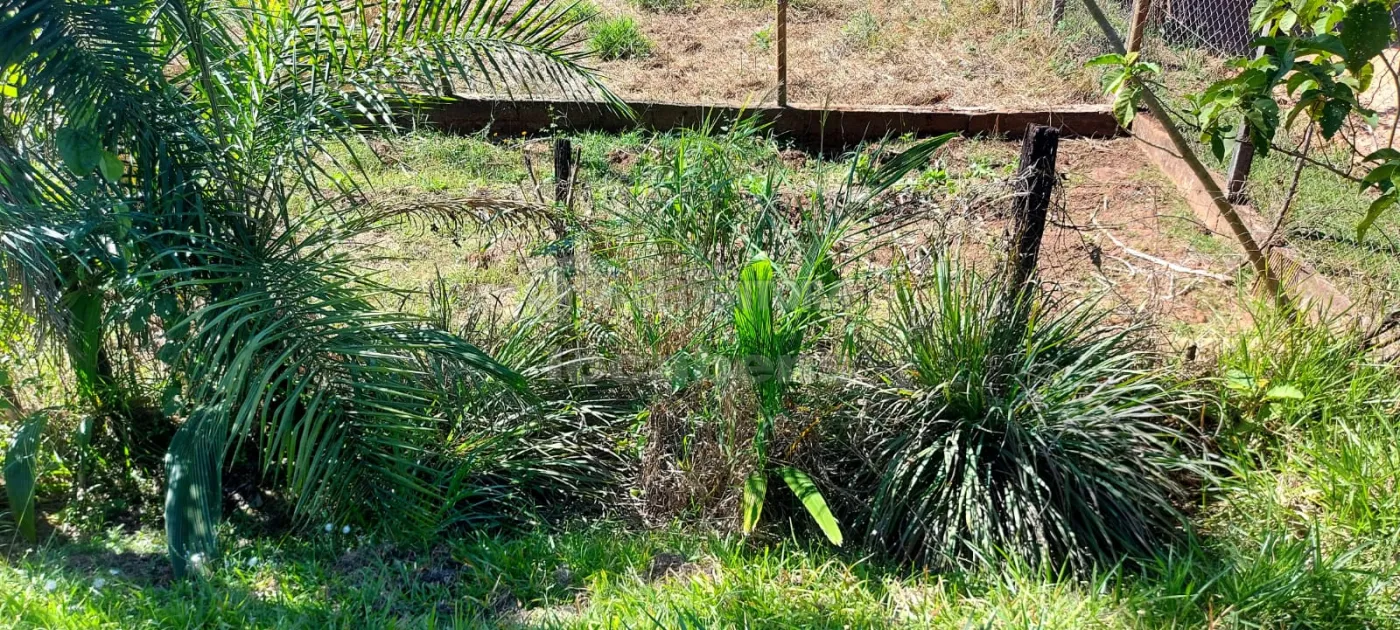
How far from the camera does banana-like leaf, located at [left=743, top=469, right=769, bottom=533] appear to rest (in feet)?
11.1

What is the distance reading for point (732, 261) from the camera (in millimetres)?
4020

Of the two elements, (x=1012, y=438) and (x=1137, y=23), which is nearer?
(x=1012, y=438)

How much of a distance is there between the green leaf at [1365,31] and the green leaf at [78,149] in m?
3.89

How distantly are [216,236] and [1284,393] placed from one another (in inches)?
149

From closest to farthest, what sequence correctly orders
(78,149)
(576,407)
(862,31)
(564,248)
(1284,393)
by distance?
(78,149), (1284,393), (576,407), (564,248), (862,31)

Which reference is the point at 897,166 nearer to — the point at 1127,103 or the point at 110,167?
the point at 1127,103

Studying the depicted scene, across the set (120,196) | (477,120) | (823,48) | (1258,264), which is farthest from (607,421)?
(823,48)

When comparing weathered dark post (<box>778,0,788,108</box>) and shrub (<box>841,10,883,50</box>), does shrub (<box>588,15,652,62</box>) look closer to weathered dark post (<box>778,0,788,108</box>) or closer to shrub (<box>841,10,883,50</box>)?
shrub (<box>841,10,883,50</box>)

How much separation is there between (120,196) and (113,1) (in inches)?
24.6

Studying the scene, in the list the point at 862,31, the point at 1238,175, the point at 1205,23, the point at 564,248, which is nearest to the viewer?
the point at 564,248

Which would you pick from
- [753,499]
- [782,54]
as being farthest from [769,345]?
[782,54]

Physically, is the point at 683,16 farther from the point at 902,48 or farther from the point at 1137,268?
the point at 1137,268

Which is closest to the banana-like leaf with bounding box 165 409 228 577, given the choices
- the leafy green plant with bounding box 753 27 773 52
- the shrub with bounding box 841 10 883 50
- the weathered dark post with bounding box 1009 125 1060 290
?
the weathered dark post with bounding box 1009 125 1060 290

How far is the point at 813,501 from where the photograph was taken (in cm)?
330
